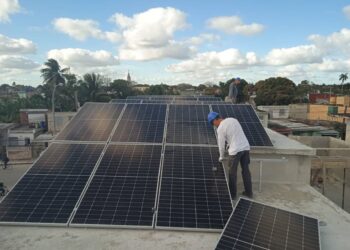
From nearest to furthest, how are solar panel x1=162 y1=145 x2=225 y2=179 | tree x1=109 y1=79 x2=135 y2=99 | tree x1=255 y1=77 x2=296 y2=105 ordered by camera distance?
1. solar panel x1=162 y1=145 x2=225 y2=179
2. tree x1=109 y1=79 x2=135 y2=99
3. tree x1=255 y1=77 x2=296 y2=105

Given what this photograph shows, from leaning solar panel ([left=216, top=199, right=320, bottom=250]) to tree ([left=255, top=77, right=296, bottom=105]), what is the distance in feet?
225

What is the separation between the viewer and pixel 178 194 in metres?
6.34

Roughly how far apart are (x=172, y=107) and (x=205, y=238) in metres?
6.04

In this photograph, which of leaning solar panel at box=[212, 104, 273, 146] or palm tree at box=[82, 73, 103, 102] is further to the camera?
palm tree at box=[82, 73, 103, 102]

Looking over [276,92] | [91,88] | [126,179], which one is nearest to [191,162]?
[126,179]

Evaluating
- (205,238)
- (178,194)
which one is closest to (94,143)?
(178,194)

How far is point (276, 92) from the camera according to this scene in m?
71.1

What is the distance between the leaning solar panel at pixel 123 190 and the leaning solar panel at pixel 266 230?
1498 millimetres

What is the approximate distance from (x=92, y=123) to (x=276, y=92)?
2638 inches

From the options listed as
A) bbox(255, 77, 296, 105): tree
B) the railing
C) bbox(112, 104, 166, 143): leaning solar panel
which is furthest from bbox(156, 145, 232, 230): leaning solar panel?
bbox(255, 77, 296, 105): tree

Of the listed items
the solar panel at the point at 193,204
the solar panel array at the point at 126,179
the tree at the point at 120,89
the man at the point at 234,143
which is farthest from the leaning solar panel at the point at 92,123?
the tree at the point at 120,89

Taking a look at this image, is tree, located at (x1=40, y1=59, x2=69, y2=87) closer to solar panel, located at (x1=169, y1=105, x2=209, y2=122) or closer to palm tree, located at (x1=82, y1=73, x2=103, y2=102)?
palm tree, located at (x1=82, y1=73, x2=103, y2=102)

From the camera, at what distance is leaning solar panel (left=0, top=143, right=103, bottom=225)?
231 inches

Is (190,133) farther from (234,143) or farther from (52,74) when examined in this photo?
(52,74)
